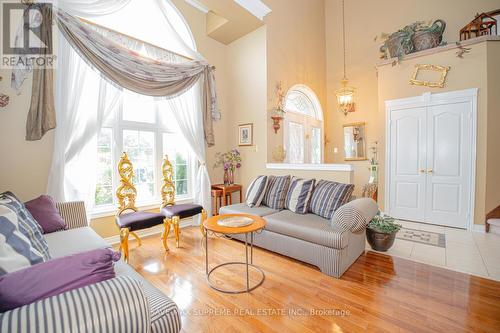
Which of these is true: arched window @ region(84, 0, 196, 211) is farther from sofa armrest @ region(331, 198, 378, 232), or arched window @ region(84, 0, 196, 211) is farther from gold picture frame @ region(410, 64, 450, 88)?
gold picture frame @ region(410, 64, 450, 88)

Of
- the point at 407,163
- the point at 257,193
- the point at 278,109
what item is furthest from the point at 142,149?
the point at 407,163

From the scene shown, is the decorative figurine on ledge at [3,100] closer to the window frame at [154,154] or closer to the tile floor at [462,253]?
the window frame at [154,154]

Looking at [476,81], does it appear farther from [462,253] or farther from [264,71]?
[264,71]

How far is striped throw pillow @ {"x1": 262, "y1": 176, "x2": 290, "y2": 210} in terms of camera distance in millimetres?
3240

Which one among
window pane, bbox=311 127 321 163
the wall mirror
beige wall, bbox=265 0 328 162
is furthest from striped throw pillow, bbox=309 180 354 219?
the wall mirror

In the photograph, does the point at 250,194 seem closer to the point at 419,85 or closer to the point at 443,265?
the point at 443,265

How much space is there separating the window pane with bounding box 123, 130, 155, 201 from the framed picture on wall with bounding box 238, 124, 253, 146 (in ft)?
5.30

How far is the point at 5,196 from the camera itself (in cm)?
187

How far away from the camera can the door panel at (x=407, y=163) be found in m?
4.19

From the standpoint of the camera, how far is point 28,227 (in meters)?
1.58

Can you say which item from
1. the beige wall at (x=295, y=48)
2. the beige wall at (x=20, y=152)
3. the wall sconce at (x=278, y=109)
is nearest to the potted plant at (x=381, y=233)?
the beige wall at (x=295, y=48)

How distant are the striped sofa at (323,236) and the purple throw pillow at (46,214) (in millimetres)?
2179

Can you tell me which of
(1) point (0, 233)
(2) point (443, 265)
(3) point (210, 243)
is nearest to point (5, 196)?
(1) point (0, 233)

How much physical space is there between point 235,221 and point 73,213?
5.98 ft
